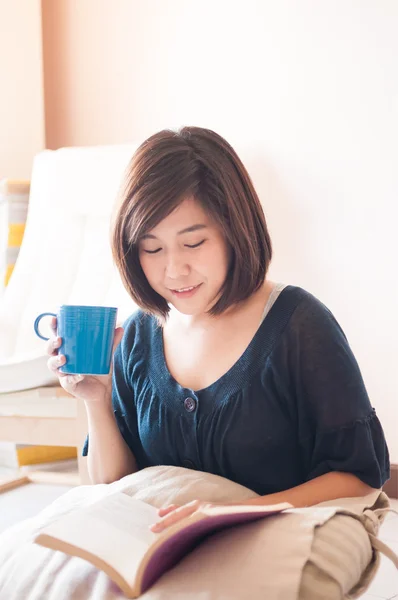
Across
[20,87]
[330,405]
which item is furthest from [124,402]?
[20,87]

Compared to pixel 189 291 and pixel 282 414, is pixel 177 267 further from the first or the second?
pixel 282 414

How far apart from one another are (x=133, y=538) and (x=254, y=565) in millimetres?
132

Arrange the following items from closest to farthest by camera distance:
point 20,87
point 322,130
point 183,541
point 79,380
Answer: point 183,541 → point 79,380 → point 322,130 → point 20,87

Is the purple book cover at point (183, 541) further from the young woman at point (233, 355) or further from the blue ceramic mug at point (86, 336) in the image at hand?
the blue ceramic mug at point (86, 336)

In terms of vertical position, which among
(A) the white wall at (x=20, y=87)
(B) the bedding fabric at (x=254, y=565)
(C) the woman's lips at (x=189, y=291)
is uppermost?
(A) the white wall at (x=20, y=87)

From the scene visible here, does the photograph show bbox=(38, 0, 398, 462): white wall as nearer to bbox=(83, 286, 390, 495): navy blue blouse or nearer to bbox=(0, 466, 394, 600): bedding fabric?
bbox=(83, 286, 390, 495): navy blue blouse

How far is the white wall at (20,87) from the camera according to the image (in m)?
2.68

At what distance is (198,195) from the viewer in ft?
3.24

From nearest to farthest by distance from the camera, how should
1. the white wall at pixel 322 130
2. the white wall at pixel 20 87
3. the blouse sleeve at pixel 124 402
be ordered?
the blouse sleeve at pixel 124 402 → the white wall at pixel 322 130 → the white wall at pixel 20 87

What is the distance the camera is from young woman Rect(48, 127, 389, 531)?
0.95 meters

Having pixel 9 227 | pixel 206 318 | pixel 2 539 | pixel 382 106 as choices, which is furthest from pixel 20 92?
pixel 2 539

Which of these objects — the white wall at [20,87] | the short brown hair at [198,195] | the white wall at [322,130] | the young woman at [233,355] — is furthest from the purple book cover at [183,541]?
the white wall at [20,87]

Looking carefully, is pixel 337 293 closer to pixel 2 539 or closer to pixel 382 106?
pixel 382 106

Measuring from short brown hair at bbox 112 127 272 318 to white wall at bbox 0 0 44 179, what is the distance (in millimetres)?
1810
